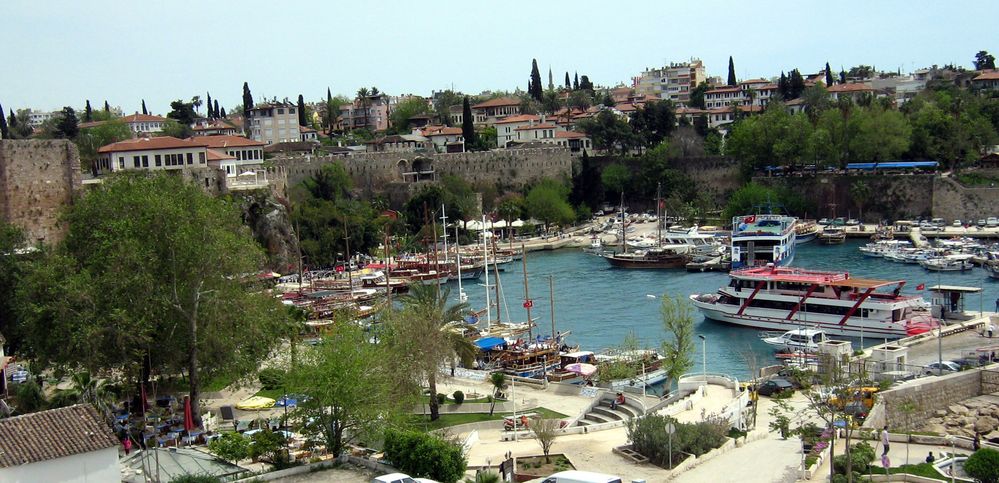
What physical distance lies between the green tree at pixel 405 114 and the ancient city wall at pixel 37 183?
58.6 metres

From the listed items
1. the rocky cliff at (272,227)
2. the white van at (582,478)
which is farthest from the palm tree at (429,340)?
the rocky cliff at (272,227)

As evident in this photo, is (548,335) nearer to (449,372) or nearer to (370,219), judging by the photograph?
(449,372)

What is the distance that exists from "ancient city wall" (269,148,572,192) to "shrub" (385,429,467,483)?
58.8 meters

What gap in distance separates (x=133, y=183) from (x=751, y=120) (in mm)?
62252

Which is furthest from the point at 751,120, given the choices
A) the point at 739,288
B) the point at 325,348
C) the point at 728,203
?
the point at 325,348

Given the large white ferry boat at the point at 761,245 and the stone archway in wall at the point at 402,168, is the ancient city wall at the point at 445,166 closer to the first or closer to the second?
the stone archway in wall at the point at 402,168

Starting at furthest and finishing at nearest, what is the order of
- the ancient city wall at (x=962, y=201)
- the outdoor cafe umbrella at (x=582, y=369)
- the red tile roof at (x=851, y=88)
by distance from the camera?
the red tile roof at (x=851, y=88), the ancient city wall at (x=962, y=201), the outdoor cafe umbrella at (x=582, y=369)

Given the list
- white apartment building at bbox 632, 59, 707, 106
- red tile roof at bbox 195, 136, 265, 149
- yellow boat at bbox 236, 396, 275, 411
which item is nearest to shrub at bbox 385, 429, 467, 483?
yellow boat at bbox 236, 396, 275, 411

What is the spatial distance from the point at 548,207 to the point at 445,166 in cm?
913

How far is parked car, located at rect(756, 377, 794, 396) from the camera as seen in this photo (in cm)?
3212

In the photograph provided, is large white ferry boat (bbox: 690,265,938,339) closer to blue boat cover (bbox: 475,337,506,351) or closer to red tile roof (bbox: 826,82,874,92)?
blue boat cover (bbox: 475,337,506,351)

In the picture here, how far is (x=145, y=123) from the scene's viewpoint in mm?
103375

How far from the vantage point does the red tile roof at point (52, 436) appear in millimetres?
19656

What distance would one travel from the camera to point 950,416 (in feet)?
95.0
